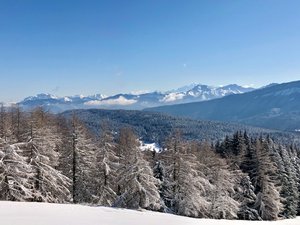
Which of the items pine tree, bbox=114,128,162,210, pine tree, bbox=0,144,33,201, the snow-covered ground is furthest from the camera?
pine tree, bbox=114,128,162,210

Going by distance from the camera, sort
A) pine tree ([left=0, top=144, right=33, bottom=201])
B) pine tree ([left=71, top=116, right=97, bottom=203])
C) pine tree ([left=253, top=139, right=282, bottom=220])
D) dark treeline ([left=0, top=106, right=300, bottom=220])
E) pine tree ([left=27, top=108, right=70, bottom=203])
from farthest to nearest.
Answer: pine tree ([left=253, top=139, right=282, bottom=220]) → pine tree ([left=71, top=116, right=97, bottom=203]) → dark treeline ([left=0, top=106, right=300, bottom=220]) → pine tree ([left=27, top=108, right=70, bottom=203]) → pine tree ([left=0, top=144, right=33, bottom=201])

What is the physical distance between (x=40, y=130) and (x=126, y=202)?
37.8ft

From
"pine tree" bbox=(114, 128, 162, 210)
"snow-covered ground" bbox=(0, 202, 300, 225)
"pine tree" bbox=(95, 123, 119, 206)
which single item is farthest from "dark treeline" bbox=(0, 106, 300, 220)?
"snow-covered ground" bbox=(0, 202, 300, 225)

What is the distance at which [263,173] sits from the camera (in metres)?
53.4

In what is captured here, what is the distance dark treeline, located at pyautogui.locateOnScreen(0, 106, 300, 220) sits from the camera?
3439cm

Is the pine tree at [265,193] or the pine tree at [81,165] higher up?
the pine tree at [81,165]

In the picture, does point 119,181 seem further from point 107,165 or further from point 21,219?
point 21,219

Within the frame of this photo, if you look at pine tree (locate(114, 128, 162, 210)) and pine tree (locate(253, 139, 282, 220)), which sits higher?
pine tree (locate(114, 128, 162, 210))

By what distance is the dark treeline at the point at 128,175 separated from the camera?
34.4 metres

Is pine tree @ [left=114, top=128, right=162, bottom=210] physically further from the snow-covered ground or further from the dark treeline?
the snow-covered ground

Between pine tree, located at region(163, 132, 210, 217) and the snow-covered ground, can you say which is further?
pine tree, located at region(163, 132, 210, 217)

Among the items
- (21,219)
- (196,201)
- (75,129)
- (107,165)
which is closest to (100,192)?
(107,165)

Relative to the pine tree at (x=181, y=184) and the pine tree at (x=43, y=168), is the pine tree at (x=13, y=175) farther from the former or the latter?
the pine tree at (x=181, y=184)

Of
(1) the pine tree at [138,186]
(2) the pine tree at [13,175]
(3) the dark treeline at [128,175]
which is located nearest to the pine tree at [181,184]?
(3) the dark treeline at [128,175]
